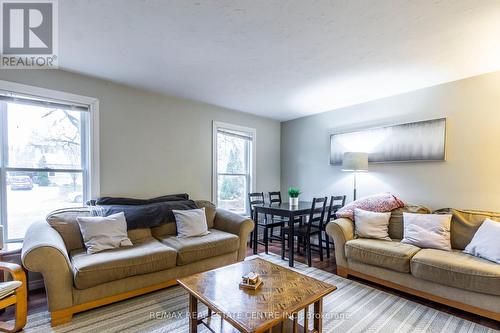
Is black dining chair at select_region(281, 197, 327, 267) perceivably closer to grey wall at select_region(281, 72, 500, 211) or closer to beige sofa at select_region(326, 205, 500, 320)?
beige sofa at select_region(326, 205, 500, 320)

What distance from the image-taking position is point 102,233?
2.56 metres

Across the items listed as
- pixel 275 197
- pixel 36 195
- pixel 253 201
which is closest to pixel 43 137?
pixel 36 195

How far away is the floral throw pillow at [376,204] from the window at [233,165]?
191 cm

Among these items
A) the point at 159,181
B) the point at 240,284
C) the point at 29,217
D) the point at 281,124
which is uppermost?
the point at 281,124

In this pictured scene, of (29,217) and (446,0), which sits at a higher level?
(446,0)

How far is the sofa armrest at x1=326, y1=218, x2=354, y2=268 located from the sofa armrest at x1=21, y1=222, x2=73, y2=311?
9.14ft

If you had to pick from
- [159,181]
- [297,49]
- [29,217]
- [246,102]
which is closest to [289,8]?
[297,49]

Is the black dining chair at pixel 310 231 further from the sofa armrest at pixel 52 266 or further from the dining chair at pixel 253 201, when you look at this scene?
the sofa armrest at pixel 52 266

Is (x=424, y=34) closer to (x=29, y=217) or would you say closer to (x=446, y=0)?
(x=446, y=0)

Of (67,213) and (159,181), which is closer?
(67,213)

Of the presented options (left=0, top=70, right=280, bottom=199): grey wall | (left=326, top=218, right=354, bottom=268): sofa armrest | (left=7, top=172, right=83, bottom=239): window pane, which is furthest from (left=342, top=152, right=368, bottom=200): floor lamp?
(left=7, top=172, right=83, bottom=239): window pane

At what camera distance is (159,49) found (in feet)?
7.68

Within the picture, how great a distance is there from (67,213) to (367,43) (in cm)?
349

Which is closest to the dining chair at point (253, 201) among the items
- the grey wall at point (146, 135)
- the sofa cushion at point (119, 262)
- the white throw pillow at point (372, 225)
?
the grey wall at point (146, 135)
